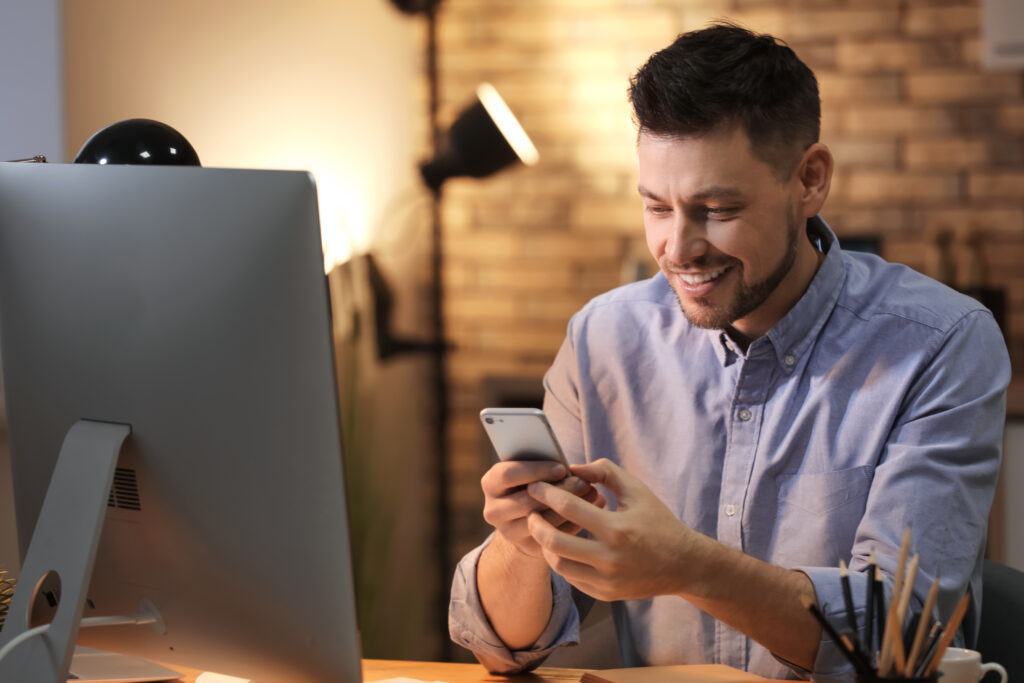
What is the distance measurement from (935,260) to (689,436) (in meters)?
1.90

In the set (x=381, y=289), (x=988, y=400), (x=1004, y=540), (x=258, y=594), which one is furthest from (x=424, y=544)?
(x=258, y=594)

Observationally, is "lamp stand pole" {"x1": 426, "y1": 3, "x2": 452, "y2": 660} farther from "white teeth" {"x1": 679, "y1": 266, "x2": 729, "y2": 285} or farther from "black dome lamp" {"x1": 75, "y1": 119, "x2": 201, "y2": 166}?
"black dome lamp" {"x1": 75, "y1": 119, "x2": 201, "y2": 166}

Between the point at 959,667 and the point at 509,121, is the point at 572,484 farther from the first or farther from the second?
the point at 509,121

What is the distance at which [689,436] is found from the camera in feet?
→ 4.77

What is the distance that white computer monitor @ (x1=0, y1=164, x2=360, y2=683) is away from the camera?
2.65ft

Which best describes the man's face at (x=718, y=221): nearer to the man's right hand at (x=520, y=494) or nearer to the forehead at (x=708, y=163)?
the forehead at (x=708, y=163)

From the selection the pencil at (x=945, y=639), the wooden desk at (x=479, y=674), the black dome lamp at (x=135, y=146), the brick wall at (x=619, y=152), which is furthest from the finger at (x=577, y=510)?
the brick wall at (x=619, y=152)

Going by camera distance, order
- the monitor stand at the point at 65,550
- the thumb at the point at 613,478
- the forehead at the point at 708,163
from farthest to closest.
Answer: the forehead at the point at 708,163 < the thumb at the point at 613,478 < the monitor stand at the point at 65,550

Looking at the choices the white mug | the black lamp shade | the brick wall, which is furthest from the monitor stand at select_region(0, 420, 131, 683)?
the black lamp shade

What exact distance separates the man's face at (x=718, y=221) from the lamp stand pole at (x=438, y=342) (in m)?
2.12

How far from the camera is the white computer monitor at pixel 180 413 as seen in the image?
0.81 m

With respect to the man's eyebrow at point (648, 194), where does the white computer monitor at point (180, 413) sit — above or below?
below

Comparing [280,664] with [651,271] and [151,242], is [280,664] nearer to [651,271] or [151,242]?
[151,242]

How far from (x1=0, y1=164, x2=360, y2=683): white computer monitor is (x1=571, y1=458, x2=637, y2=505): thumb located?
31cm
